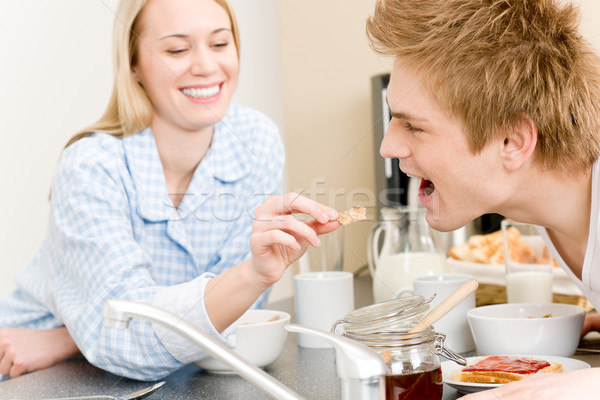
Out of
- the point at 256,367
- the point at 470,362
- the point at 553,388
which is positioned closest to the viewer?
the point at 256,367

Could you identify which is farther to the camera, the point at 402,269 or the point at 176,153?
the point at 176,153

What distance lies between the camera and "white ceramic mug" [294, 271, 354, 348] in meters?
1.12

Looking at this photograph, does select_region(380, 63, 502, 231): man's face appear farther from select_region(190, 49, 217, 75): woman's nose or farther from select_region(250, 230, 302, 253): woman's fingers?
select_region(190, 49, 217, 75): woman's nose

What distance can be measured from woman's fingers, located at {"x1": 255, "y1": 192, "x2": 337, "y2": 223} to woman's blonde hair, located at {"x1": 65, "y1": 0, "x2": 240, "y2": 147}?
531mm

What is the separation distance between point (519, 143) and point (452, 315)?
0.96ft

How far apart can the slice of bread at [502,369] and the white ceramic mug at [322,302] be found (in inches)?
11.3

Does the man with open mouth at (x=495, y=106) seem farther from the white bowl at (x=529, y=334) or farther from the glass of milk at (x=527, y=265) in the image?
the glass of milk at (x=527, y=265)

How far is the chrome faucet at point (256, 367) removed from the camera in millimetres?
539

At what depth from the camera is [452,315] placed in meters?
1.06

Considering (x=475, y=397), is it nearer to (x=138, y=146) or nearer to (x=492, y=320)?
(x=492, y=320)

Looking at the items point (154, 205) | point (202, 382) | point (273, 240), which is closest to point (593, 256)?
point (273, 240)

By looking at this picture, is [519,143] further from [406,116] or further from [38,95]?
[38,95]

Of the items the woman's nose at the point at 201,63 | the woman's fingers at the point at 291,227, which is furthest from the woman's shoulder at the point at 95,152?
the woman's fingers at the point at 291,227

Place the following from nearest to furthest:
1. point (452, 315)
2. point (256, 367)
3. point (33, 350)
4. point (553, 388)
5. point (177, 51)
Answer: point (256, 367) < point (553, 388) < point (452, 315) < point (33, 350) < point (177, 51)
